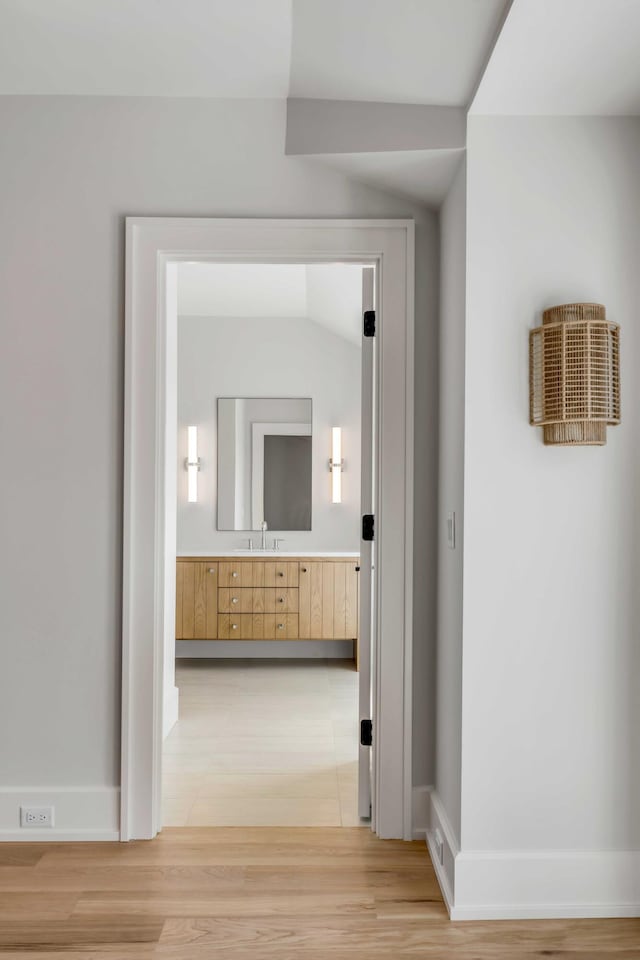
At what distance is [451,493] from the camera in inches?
95.6

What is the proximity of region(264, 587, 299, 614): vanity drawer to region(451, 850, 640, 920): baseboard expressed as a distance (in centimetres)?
301

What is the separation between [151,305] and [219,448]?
3041mm

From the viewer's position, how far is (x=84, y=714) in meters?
2.64

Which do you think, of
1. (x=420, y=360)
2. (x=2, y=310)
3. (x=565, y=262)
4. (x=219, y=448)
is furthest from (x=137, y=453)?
(x=219, y=448)

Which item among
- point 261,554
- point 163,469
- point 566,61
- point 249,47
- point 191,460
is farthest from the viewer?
point 191,460

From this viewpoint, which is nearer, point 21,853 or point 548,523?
point 548,523

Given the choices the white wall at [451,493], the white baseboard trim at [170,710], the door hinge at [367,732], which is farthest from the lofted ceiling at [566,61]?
the white baseboard trim at [170,710]

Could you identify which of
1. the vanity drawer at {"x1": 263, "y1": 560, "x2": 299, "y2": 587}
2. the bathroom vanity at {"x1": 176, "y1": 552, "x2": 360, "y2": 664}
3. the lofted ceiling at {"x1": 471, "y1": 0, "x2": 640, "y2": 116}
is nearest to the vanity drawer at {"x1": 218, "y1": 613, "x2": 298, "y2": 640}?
the bathroom vanity at {"x1": 176, "y1": 552, "x2": 360, "y2": 664}

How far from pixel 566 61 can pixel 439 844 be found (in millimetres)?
2291

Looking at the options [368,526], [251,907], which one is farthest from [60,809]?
[368,526]

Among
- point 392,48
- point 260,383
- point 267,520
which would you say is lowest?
point 267,520

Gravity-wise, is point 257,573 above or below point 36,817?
above

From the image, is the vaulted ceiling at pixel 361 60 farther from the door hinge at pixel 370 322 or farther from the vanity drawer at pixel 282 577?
the vanity drawer at pixel 282 577

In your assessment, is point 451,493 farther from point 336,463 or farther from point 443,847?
point 336,463
